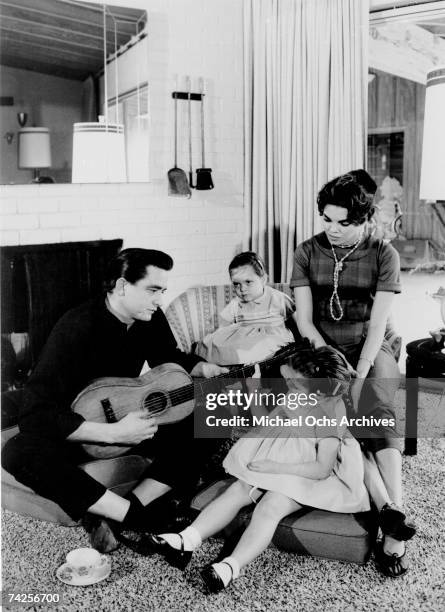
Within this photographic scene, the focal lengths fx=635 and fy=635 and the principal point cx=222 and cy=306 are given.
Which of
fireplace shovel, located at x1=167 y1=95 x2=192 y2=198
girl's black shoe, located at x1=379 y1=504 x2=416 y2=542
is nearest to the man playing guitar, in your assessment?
girl's black shoe, located at x1=379 y1=504 x2=416 y2=542

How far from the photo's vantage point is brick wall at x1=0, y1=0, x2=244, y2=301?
2.64 m

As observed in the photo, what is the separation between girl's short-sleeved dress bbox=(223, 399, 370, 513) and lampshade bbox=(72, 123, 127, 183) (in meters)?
1.37

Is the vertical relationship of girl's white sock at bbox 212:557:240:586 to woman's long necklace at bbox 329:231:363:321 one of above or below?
below

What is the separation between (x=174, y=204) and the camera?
3131 mm

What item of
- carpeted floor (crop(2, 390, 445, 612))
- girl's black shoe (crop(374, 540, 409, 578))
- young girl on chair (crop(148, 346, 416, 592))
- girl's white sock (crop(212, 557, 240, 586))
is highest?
young girl on chair (crop(148, 346, 416, 592))

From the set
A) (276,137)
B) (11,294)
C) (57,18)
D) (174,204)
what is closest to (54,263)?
(11,294)

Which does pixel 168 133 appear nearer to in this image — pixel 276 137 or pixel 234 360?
pixel 276 137

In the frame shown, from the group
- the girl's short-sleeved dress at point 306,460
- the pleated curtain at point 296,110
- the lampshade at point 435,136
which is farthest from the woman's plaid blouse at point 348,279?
the pleated curtain at point 296,110

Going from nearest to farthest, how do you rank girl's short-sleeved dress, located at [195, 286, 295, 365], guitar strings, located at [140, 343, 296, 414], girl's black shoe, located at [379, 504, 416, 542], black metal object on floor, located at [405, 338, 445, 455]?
girl's black shoe, located at [379, 504, 416, 542] < guitar strings, located at [140, 343, 296, 414] < girl's short-sleeved dress, located at [195, 286, 295, 365] < black metal object on floor, located at [405, 338, 445, 455]

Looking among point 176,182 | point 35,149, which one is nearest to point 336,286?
point 176,182

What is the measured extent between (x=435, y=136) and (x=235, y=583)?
5.46 feet

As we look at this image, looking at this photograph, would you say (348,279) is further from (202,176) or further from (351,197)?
(202,176)

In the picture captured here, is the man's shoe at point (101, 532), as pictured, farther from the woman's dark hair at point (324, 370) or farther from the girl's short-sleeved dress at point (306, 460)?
the woman's dark hair at point (324, 370)

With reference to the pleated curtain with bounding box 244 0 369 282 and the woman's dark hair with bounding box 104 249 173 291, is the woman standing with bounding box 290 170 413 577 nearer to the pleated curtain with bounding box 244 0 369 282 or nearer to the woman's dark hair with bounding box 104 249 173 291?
the woman's dark hair with bounding box 104 249 173 291
